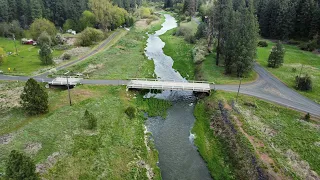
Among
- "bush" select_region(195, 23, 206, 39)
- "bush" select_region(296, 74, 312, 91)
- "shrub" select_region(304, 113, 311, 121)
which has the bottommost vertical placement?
"shrub" select_region(304, 113, 311, 121)

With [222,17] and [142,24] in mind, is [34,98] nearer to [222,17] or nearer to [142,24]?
[222,17]

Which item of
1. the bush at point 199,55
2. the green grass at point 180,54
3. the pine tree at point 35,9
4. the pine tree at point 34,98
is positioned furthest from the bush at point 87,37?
the pine tree at point 34,98

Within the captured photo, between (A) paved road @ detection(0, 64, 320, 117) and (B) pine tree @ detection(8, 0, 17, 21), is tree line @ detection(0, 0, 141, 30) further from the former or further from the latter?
(A) paved road @ detection(0, 64, 320, 117)

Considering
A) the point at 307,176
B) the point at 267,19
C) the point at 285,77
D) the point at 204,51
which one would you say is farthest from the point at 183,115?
the point at 267,19

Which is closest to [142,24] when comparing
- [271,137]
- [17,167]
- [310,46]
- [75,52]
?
[75,52]

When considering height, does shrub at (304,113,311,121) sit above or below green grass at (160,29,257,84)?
below

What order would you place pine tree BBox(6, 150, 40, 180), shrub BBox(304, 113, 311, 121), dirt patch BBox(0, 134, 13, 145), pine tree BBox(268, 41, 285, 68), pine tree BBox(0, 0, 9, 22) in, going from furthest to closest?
pine tree BBox(0, 0, 9, 22) < pine tree BBox(268, 41, 285, 68) < shrub BBox(304, 113, 311, 121) < dirt patch BBox(0, 134, 13, 145) < pine tree BBox(6, 150, 40, 180)

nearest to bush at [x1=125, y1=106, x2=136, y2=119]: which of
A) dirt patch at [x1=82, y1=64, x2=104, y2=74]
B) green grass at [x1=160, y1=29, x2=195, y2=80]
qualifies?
green grass at [x1=160, y1=29, x2=195, y2=80]

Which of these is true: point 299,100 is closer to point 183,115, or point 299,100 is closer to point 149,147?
point 183,115
